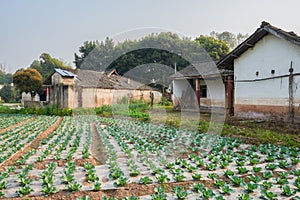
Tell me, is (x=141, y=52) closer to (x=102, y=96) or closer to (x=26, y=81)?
(x=102, y=96)

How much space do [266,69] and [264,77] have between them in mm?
345

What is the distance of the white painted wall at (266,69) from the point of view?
910 centimetres

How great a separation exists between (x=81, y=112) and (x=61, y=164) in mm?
12788

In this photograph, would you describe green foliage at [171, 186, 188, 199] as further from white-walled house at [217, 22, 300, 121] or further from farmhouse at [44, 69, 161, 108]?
farmhouse at [44, 69, 161, 108]

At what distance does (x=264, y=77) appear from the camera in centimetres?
1007

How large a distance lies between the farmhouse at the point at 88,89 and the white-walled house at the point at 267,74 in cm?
1104

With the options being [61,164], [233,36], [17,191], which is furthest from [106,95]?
[233,36]

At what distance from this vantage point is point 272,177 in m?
3.91

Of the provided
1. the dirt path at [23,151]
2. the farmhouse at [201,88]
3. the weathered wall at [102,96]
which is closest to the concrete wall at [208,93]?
the farmhouse at [201,88]

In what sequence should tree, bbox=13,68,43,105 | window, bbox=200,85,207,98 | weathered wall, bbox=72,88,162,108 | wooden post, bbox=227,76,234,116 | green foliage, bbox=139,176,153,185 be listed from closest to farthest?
green foliage, bbox=139,176,153,185
wooden post, bbox=227,76,234,116
window, bbox=200,85,207,98
weathered wall, bbox=72,88,162,108
tree, bbox=13,68,43,105

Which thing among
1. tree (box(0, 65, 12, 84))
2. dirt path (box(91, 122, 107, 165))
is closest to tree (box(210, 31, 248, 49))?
dirt path (box(91, 122, 107, 165))

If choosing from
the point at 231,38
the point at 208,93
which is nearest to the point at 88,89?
the point at 208,93

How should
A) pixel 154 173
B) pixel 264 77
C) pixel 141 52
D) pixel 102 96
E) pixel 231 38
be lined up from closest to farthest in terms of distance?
pixel 154 173, pixel 264 77, pixel 141 52, pixel 102 96, pixel 231 38

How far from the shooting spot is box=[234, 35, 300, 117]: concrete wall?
9.12 m
